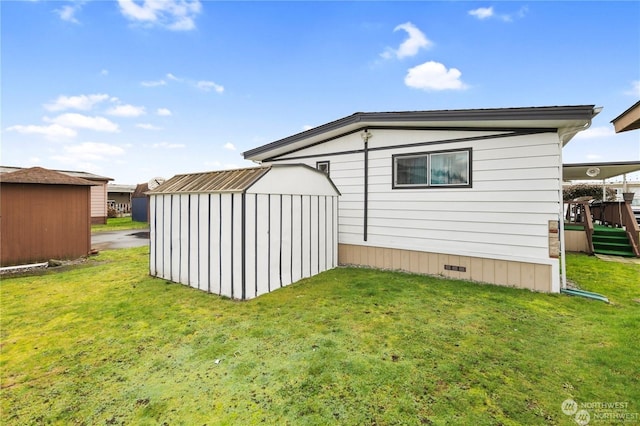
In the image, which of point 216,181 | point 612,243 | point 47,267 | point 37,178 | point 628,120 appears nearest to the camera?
point 628,120

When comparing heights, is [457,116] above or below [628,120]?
above

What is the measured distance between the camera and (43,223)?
7.71 meters

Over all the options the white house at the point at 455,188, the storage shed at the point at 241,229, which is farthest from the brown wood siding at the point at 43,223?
the white house at the point at 455,188

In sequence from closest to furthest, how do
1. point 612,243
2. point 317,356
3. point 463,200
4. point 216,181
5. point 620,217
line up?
point 317,356 → point 216,181 → point 463,200 → point 612,243 → point 620,217

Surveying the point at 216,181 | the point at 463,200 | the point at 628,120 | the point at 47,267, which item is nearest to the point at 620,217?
the point at 463,200

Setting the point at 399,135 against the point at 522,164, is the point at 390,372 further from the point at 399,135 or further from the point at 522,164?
the point at 399,135

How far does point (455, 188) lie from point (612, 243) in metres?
6.74

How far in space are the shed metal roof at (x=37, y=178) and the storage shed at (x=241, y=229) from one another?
12.8 feet

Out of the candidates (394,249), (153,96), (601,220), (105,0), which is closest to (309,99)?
(153,96)

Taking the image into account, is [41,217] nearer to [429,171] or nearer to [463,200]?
[429,171]

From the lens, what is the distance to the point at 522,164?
16.8 feet

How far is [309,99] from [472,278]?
12214 mm

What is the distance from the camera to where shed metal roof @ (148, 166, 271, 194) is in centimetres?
482

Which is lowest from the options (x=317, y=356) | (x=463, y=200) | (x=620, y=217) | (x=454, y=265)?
(x=317, y=356)
